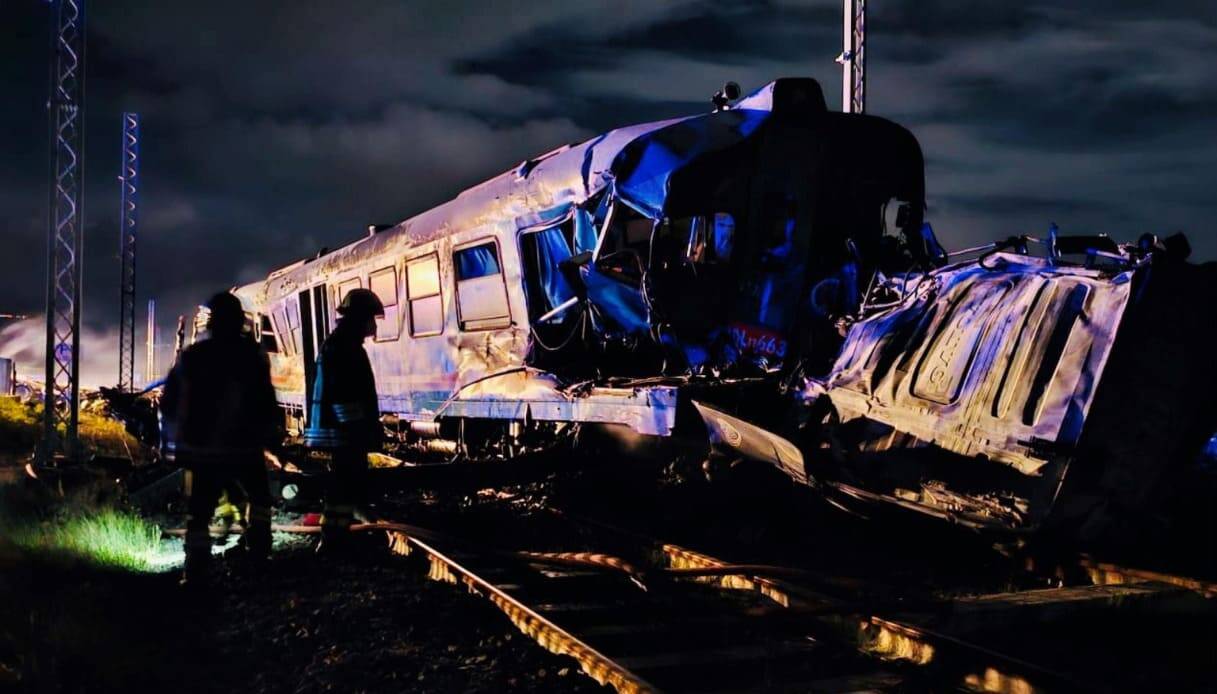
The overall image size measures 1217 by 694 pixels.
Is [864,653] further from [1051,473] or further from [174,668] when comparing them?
[174,668]

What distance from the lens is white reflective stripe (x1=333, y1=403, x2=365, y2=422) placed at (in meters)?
6.43

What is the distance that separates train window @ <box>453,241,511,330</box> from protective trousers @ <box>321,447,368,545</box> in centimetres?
297

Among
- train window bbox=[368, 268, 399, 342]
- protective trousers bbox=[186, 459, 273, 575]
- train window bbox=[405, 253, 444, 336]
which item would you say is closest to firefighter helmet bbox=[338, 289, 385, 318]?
protective trousers bbox=[186, 459, 273, 575]

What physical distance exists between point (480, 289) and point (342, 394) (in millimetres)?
3578

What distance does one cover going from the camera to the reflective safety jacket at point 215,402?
5695 millimetres

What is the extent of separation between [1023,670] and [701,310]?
4255 mm

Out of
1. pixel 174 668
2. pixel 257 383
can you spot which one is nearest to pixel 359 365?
pixel 257 383

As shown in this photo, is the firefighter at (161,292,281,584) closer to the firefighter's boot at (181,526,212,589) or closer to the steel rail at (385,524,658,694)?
the firefighter's boot at (181,526,212,589)

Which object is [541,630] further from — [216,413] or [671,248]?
[671,248]

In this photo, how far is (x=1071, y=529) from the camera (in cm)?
539

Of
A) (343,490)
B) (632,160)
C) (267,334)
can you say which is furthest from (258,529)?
(267,334)

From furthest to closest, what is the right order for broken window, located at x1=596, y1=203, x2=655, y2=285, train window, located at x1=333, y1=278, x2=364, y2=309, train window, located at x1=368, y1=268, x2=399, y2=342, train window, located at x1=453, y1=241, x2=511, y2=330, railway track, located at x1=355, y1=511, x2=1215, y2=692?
train window, located at x1=333, y1=278, x2=364, y2=309
train window, located at x1=368, y1=268, x2=399, y2=342
train window, located at x1=453, y1=241, x2=511, y2=330
broken window, located at x1=596, y1=203, x2=655, y2=285
railway track, located at x1=355, y1=511, x2=1215, y2=692

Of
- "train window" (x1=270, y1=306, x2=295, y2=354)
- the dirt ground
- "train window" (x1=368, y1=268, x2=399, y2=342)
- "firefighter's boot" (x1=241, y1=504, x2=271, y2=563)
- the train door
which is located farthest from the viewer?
"train window" (x1=270, y1=306, x2=295, y2=354)

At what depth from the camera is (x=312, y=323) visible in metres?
15.8
